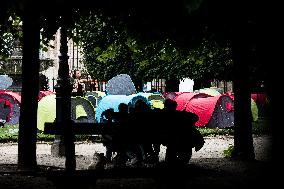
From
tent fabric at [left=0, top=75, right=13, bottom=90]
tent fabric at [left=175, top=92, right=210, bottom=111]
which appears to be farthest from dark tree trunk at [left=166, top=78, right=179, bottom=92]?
tent fabric at [left=175, top=92, right=210, bottom=111]

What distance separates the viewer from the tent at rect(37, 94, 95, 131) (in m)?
16.8

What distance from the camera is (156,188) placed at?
260 inches

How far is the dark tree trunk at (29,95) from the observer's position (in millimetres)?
8148

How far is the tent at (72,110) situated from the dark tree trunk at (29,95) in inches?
332

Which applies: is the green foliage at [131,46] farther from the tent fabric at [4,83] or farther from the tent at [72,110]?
the tent fabric at [4,83]

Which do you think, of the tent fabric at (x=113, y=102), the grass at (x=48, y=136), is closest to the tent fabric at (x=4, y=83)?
the grass at (x=48, y=136)

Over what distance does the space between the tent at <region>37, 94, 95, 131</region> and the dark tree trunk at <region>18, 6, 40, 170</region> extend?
27.6 ft

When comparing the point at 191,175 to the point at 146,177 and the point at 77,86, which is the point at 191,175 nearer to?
the point at 146,177

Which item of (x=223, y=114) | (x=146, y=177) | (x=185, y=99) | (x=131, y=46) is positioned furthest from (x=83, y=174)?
(x=185, y=99)

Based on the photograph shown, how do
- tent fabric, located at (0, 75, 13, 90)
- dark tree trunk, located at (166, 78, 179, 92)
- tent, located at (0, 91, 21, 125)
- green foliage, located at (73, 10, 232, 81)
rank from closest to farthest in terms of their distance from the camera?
1. green foliage, located at (73, 10, 232, 81)
2. tent, located at (0, 91, 21, 125)
3. tent fabric, located at (0, 75, 13, 90)
4. dark tree trunk, located at (166, 78, 179, 92)

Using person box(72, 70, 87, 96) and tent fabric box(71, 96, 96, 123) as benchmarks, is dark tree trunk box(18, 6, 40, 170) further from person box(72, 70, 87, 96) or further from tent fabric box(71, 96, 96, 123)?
person box(72, 70, 87, 96)

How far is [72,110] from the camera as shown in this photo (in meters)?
17.3

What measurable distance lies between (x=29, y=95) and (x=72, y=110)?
9.11 m

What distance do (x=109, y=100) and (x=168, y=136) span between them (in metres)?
9.45
